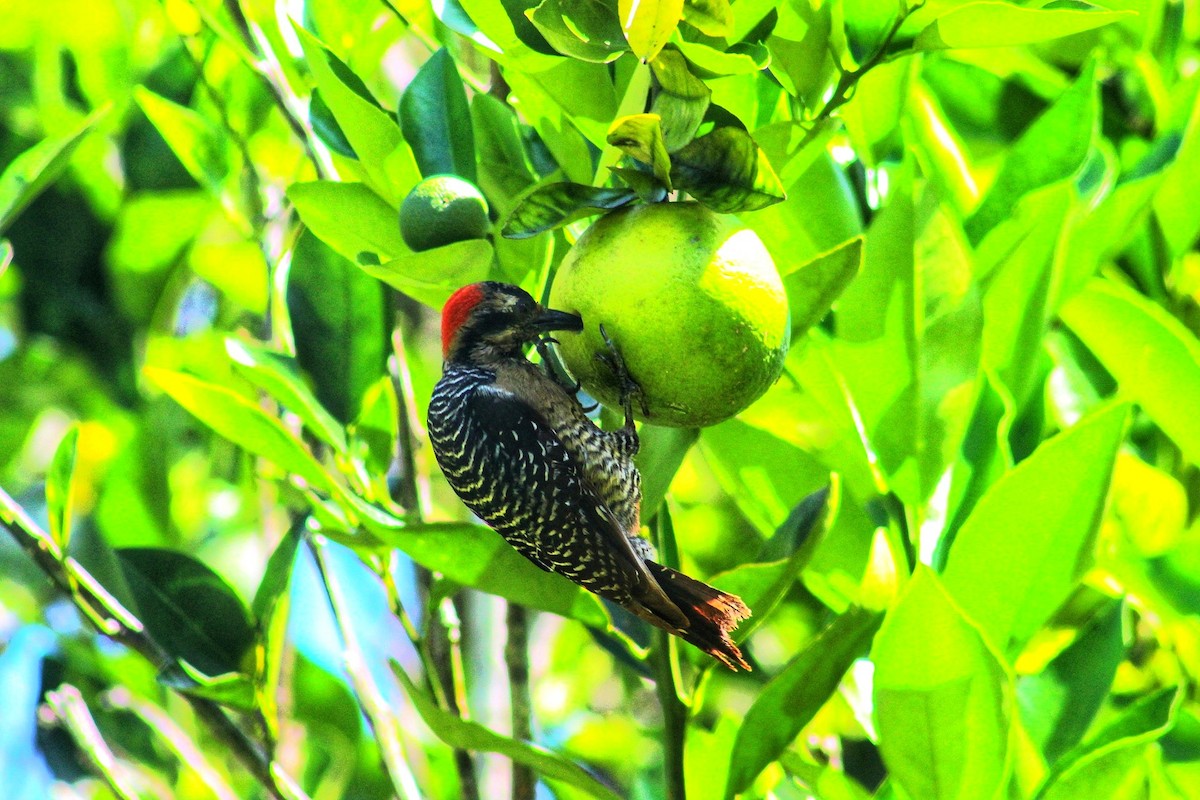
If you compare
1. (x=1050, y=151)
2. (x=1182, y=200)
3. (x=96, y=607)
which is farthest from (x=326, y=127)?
(x=1182, y=200)

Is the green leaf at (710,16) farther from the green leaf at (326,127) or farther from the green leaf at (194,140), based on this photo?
the green leaf at (194,140)

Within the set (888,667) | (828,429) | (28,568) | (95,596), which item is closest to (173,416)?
(28,568)

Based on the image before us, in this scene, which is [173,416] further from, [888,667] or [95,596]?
[888,667]

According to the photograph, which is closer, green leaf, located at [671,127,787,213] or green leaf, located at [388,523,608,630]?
green leaf, located at [671,127,787,213]

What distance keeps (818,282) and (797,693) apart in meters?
0.49

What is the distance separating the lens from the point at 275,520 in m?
2.81

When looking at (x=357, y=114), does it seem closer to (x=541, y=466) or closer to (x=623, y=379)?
(x=623, y=379)

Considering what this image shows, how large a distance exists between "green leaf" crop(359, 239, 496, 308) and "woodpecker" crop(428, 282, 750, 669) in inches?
6.9

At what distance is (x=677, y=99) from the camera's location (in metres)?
1.35

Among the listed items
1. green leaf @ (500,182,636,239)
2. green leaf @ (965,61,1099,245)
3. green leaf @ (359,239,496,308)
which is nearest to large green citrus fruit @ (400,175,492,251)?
green leaf @ (359,239,496,308)

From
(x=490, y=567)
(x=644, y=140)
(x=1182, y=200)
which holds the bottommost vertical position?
(x=490, y=567)

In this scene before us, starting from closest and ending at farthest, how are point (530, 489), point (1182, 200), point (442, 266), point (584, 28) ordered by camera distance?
1. point (584, 28)
2. point (442, 266)
3. point (530, 489)
4. point (1182, 200)

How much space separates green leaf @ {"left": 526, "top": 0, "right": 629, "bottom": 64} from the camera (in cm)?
133

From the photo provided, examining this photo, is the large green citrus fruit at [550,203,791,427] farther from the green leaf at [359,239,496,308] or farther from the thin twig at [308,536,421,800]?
the thin twig at [308,536,421,800]
